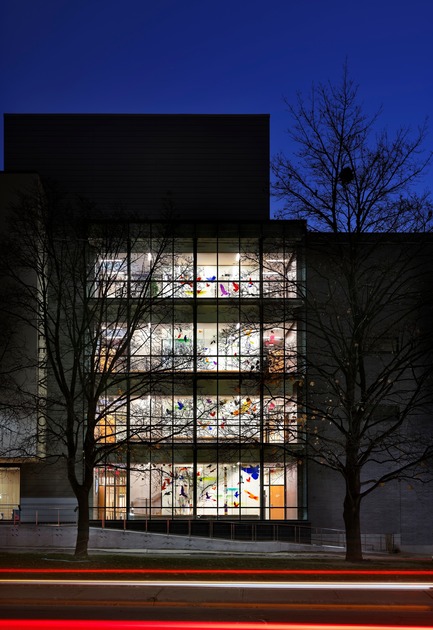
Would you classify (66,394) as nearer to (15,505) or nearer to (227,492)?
(227,492)

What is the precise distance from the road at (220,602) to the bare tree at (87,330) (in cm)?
872

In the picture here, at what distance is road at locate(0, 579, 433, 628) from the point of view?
1219 cm

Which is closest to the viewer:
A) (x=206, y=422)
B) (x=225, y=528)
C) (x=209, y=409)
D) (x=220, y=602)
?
(x=220, y=602)

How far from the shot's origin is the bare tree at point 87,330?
23312 millimetres

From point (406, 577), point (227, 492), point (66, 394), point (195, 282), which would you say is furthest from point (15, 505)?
point (406, 577)

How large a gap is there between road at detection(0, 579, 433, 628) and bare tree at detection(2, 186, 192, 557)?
872 cm

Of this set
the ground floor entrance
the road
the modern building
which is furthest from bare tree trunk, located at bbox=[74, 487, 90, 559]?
the ground floor entrance

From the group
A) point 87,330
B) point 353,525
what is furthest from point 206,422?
point 353,525

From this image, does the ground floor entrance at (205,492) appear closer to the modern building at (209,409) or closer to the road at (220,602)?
the modern building at (209,409)

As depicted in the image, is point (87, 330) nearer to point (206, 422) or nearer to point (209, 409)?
point (209, 409)

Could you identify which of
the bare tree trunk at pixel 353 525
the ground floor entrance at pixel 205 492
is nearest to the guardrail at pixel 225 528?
the ground floor entrance at pixel 205 492

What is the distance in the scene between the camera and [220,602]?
1296 cm

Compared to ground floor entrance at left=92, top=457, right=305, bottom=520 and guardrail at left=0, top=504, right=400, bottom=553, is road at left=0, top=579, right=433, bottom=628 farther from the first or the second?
ground floor entrance at left=92, top=457, right=305, bottom=520

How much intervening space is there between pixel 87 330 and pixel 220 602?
18610 millimetres
